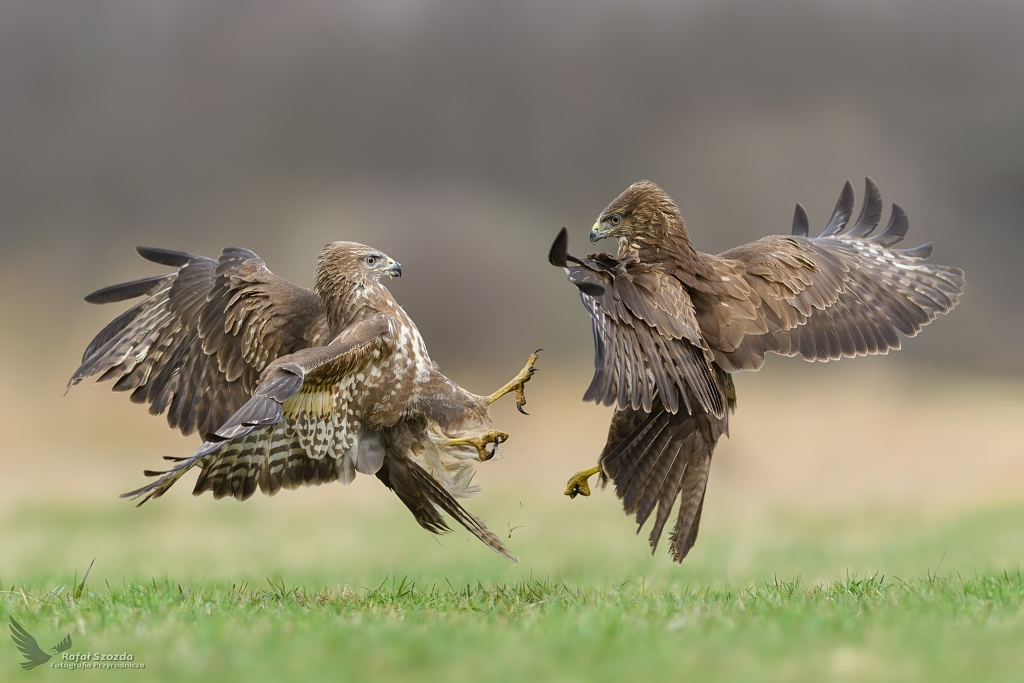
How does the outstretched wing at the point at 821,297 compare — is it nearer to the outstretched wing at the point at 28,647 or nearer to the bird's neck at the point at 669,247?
the bird's neck at the point at 669,247

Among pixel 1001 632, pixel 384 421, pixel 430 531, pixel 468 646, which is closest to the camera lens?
pixel 468 646

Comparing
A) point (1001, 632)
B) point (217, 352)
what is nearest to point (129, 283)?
point (217, 352)

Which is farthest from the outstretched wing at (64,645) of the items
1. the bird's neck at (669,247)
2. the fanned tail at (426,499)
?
the bird's neck at (669,247)

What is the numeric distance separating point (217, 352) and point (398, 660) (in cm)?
340

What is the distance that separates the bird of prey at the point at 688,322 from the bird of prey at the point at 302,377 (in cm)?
86

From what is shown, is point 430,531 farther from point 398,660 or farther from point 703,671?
point 703,671

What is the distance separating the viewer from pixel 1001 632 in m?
3.84

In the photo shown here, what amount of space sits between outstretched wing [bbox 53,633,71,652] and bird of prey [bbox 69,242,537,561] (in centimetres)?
78

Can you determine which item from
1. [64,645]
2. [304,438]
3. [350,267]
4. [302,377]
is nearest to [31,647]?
[64,645]

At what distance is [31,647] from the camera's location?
3.89 metres

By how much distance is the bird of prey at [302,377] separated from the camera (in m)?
5.34

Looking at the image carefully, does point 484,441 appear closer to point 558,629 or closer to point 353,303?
point 353,303

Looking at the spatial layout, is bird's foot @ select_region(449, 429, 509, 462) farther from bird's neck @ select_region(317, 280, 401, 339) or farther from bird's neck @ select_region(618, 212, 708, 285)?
bird's neck @ select_region(618, 212, 708, 285)

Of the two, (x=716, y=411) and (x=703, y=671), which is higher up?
(x=716, y=411)
